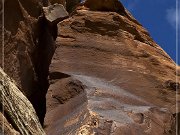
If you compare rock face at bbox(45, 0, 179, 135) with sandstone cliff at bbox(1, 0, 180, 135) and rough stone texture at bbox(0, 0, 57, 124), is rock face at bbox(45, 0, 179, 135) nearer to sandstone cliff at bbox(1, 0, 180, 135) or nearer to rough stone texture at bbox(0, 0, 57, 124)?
sandstone cliff at bbox(1, 0, 180, 135)

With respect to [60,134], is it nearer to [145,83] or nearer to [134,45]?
[145,83]

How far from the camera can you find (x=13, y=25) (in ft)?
41.7

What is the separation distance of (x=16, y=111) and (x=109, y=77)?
5.44 m

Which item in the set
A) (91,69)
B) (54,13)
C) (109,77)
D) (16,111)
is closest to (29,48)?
(91,69)

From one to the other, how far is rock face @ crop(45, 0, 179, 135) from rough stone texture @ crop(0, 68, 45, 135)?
3.26 feet

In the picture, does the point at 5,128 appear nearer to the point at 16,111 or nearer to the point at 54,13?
the point at 16,111

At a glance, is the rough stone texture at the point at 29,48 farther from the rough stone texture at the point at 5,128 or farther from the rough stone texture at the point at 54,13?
the rough stone texture at the point at 5,128

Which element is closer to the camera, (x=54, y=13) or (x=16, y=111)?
(x=16, y=111)

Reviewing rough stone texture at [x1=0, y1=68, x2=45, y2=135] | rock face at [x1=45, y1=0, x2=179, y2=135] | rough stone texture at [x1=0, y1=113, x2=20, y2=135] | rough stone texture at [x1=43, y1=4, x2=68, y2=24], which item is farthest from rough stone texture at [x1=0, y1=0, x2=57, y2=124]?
rough stone texture at [x1=0, y1=113, x2=20, y2=135]

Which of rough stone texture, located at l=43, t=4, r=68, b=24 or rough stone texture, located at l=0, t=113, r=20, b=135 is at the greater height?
rough stone texture, located at l=43, t=4, r=68, b=24

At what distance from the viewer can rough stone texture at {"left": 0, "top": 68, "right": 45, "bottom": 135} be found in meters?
7.60

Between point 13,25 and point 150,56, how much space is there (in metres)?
3.68

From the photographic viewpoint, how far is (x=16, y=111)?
7910 mm

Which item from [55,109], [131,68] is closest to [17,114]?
[55,109]
